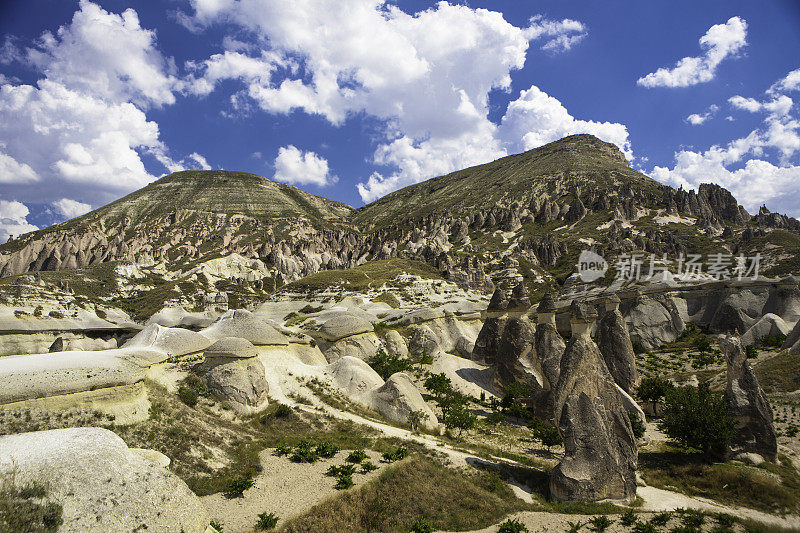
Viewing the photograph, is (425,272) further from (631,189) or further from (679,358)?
(631,189)

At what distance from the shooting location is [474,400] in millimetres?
25375

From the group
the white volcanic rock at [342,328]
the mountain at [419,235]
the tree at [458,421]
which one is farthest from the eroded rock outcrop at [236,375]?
the mountain at [419,235]

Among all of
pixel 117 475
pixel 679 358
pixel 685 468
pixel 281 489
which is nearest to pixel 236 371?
pixel 281 489

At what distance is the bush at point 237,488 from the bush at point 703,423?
17.4 m

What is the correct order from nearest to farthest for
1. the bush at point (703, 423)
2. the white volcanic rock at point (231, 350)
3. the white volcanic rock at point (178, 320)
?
the bush at point (703, 423)
the white volcanic rock at point (231, 350)
the white volcanic rock at point (178, 320)

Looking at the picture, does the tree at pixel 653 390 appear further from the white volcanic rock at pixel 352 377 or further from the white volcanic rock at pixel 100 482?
the white volcanic rock at pixel 100 482

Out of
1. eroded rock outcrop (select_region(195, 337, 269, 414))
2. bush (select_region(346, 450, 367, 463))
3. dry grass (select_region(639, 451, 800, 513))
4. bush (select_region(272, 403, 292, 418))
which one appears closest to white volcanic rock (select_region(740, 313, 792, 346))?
dry grass (select_region(639, 451, 800, 513))

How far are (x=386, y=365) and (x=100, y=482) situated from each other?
19.6 meters

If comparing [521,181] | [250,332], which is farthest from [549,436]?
[521,181]

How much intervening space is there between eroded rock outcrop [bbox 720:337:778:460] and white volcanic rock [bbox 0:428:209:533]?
66.5 ft

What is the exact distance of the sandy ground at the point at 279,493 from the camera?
9797mm

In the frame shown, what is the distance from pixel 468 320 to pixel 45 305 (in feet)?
177

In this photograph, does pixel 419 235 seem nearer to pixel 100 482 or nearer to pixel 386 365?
pixel 386 365

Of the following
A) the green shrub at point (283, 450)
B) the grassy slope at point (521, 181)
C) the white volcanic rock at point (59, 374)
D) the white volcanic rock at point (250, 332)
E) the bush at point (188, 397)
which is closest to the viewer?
the white volcanic rock at point (59, 374)
